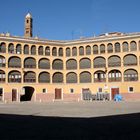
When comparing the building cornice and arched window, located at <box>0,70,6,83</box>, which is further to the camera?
the building cornice

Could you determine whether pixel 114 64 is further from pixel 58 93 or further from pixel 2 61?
pixel 2 61

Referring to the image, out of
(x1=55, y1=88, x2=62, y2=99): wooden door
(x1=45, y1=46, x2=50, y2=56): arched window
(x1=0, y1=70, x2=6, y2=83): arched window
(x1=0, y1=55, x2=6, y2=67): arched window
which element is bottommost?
(x1=55, y1=88, x2=62, y2=99): wooden door

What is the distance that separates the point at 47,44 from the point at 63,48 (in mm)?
4687

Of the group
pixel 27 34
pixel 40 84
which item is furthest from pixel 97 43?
pixel 27 34

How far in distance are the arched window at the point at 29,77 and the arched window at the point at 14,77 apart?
1.83 metres

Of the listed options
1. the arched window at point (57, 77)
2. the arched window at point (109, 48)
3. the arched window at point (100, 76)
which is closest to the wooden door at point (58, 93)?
the arched window at point (57, 77)

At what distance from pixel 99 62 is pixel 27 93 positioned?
2034 centimetres

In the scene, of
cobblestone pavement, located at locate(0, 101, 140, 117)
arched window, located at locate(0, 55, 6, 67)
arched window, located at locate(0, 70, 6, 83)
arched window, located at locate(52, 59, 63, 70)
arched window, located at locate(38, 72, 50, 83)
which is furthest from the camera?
arched window, located at locate(52, 59, 63, 70)

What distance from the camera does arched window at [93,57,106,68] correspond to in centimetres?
7469

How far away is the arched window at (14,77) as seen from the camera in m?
71.6

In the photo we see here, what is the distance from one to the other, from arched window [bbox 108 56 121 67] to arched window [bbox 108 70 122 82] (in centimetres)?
167

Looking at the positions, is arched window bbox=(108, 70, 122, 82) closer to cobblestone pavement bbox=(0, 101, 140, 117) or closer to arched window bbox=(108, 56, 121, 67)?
arched window bbox=(108, 56, 121, 67)

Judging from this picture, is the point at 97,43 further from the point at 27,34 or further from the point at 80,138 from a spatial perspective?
the point at 80,138

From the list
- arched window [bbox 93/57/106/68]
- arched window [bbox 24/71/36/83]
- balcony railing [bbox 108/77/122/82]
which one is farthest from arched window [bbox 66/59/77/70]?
balcony railing [bbox 108/77/122/82]
